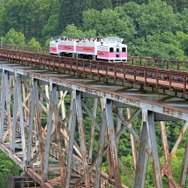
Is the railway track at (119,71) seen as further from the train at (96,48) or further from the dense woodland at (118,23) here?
the dense woodland at (118,23)

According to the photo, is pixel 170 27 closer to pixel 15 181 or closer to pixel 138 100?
pixel 15 181

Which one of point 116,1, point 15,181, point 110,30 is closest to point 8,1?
point 116,1

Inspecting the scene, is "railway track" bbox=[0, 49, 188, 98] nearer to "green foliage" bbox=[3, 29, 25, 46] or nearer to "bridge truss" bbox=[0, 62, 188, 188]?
"bridge truss" bbox=[0, 62, 188, 188]

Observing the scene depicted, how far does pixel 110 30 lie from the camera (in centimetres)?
12888

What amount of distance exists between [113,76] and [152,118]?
24.3 ft

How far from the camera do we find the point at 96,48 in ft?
152

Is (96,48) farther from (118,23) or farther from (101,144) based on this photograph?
(118,23)

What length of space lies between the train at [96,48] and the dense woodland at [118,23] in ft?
204

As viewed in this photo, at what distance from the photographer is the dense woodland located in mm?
121812

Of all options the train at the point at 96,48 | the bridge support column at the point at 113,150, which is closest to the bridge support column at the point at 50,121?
the bridge support column at the point at 113,150

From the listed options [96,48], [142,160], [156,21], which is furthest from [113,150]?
[156,21]

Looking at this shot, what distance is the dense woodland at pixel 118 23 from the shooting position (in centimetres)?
12181

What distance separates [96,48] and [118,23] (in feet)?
275

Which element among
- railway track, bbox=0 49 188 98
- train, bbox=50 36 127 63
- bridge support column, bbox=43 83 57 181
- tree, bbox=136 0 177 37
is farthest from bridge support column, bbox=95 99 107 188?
tree, bbox=136 0 177 37
